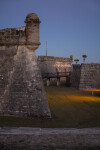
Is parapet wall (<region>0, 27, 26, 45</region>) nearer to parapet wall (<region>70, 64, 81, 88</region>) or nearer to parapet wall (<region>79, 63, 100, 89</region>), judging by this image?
parapet wall (<region>79, 63, 100, 89</region>)

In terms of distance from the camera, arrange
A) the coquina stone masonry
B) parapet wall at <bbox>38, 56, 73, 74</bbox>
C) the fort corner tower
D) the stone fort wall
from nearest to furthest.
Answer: the coquina stone masonry < the fort corner tower < the stone fort wall < parapet wall at <bbox>38, 56, 73, 74</bbox>

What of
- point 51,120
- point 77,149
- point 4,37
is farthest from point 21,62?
point 77,149

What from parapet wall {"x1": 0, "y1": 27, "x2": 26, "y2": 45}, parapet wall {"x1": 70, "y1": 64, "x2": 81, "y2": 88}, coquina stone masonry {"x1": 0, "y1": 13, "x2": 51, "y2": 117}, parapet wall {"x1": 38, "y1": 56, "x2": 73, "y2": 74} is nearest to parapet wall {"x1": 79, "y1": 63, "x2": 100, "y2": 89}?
parapet wall {"x1": 70, "y1": 64, "x2": 81, "y2": 88}

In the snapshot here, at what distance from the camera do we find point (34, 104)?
902cm

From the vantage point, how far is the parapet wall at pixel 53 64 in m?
36.3

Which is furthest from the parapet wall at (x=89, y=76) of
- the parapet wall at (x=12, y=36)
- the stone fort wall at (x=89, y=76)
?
the parapet wall at (x=12, y=36)

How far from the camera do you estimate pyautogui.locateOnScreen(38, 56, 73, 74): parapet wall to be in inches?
1430

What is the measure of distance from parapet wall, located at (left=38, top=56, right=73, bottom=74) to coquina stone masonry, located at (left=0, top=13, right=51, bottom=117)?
Result: 25.8 metres

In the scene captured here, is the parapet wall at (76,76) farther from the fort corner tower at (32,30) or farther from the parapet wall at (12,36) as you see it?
the parapet wall at (12,36)

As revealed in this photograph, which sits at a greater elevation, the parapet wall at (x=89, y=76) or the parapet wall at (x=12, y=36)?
the parapet wall at (x=12, y=36)

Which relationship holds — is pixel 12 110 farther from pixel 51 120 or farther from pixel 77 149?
pixel 77 149

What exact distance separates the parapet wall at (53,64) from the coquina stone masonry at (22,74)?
2580cm

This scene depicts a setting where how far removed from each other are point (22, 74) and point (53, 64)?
100 ft

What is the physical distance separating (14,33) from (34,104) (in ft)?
12.1
